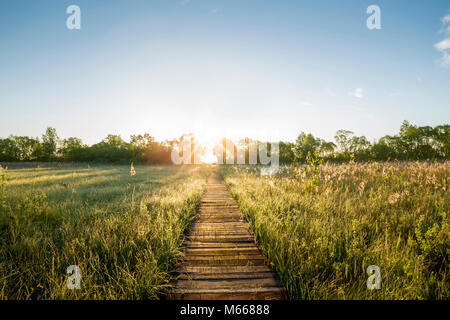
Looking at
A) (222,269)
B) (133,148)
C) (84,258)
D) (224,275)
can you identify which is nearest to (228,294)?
(224,275)

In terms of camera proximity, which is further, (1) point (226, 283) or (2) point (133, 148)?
(2) point (133, 148)

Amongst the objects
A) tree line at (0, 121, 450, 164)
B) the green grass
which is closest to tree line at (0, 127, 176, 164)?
tree line at (0, 121, 450, 164)

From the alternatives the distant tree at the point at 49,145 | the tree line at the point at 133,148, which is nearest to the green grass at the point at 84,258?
the tree line at the point at 133,148

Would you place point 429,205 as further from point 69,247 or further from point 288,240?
point 69,247

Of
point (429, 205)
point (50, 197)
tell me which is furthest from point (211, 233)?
point (50, 197)

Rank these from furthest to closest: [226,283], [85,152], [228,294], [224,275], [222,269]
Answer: [85,152]
[222,269]
[224,275]
[226,283]
[228,294]

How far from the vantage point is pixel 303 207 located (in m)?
4.85

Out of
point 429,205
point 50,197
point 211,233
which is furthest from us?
point 50,197

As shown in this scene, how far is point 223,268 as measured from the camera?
2.64 metres

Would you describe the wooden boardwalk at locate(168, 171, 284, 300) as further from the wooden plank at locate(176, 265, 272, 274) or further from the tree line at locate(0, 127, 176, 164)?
the tree line at locate(0, 127, 176, 164)

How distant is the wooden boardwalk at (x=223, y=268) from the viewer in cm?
215

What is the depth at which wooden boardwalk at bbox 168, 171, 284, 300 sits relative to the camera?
2146 millimetres

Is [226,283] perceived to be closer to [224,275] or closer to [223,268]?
[224,275]
